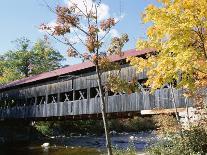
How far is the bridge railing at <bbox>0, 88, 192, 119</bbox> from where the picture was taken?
18938 mm

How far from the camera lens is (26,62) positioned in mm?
58594

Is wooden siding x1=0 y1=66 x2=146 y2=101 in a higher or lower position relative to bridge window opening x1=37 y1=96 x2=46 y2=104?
higher

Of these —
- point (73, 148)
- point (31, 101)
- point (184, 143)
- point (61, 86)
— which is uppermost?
point (61, 86)

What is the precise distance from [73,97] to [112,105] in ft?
15.2

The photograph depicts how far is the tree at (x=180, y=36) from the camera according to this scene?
10117 millimetres

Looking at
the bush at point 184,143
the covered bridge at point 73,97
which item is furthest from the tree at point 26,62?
the bush at point 184,143

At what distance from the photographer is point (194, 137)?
1377 cm

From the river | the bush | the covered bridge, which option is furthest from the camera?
the river

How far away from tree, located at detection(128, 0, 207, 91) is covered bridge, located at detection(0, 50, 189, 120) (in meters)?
3.71

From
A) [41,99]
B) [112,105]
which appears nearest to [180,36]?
[112,105]

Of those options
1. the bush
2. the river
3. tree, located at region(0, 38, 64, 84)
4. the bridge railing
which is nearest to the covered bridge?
the bridge railing

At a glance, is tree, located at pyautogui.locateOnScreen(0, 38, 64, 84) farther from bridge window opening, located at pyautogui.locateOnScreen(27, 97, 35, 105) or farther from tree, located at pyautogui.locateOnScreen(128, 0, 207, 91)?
tree, located at pyautogui.locateOnScreen(128, 0, 207, 91)

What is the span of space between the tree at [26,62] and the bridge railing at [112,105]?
25.0 m

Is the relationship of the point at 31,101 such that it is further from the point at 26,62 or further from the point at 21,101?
the point at 26,62
